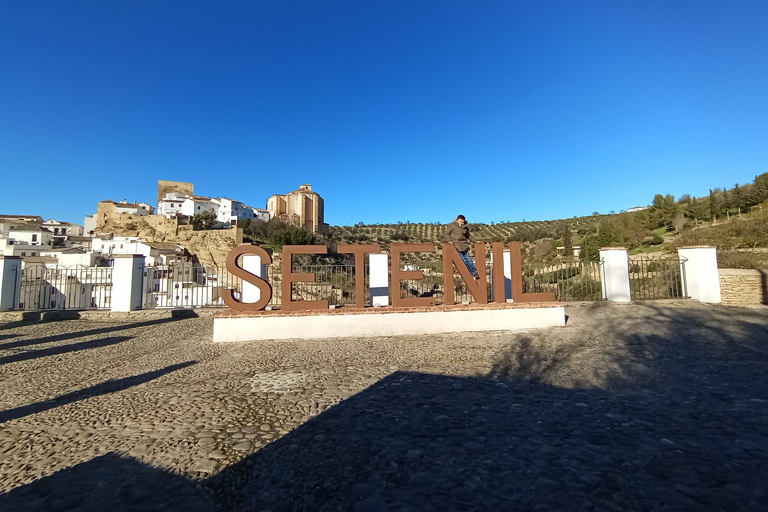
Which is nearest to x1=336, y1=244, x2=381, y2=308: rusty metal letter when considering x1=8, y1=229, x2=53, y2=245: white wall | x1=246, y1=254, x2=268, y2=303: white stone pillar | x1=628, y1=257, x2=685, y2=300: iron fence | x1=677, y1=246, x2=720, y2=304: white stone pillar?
x1=246, y1=254, x2=268, y2=303: white stone pillar

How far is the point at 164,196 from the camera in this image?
8275 cm

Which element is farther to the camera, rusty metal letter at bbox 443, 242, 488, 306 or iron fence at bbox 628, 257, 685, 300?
iron fence at bbox 628, 257, 685, 300

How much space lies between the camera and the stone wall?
37.4 feet

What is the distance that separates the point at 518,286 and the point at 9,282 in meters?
16.0

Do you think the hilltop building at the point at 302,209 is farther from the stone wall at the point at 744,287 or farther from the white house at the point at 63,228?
the stone wall at the point at 744,287

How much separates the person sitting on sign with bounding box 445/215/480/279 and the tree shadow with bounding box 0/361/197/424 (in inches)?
249

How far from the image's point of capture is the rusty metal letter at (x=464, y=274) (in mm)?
8883

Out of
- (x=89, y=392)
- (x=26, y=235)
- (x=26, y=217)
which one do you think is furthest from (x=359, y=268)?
(x=26, y=217)

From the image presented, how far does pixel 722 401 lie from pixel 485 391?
8.48 feet

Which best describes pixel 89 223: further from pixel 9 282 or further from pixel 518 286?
pixel 518 286

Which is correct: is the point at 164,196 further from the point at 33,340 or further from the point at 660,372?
the point at 660,372

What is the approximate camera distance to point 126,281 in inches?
457

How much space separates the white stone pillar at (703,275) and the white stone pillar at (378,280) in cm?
1026

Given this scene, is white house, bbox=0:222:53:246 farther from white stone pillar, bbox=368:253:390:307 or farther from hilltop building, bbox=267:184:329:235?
white stone pillar, bbox=368:253:390:307
